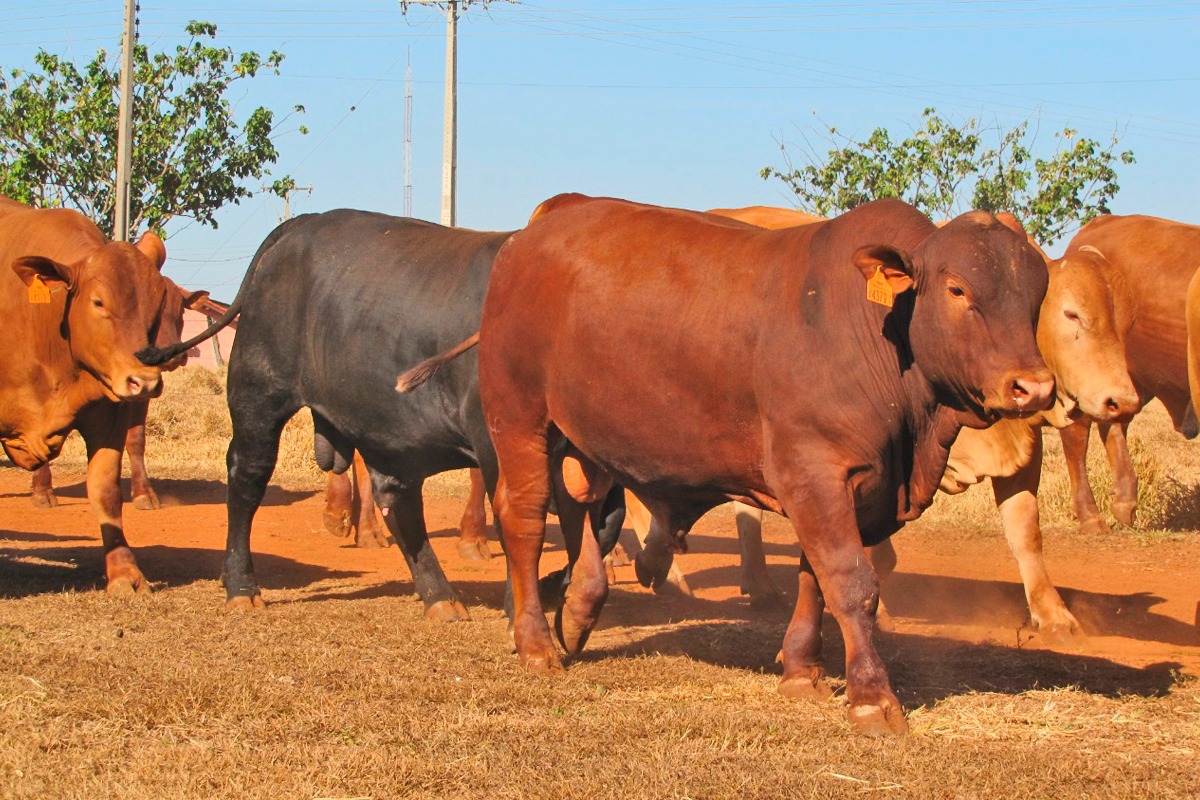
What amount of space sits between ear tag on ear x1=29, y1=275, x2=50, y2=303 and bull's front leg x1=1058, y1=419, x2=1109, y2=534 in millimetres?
7425

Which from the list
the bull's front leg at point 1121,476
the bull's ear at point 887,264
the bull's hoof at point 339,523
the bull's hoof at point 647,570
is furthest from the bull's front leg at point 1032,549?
the bull's hoof at point 339,523

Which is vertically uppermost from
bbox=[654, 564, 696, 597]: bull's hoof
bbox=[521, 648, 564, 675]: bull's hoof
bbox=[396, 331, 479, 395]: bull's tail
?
bbox=[396, 331, 479, 395]: bull's tail

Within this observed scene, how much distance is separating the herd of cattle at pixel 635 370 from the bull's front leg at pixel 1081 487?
1236mm

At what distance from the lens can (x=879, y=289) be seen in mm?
5273

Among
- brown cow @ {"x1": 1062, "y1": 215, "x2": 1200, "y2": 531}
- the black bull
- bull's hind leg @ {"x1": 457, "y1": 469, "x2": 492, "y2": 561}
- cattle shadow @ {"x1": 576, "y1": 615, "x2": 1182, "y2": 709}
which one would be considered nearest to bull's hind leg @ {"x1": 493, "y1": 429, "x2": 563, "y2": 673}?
cattle shadow @ {"x1": 576, "y1": 615, "x2": 1182, "y2": 709}

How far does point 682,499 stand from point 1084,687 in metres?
1.84

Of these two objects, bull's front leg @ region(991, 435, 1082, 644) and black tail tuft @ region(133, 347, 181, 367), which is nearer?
bull's front leg @ region(991, 435, 1082, 644)

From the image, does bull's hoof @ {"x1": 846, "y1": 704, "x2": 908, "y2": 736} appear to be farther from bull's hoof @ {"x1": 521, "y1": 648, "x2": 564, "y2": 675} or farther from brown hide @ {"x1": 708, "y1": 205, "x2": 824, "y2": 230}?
brown hide @ {"x1": 708, "y1": 205, "x2": 824, "y2": 230}

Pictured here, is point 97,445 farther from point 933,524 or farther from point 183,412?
point 183,412

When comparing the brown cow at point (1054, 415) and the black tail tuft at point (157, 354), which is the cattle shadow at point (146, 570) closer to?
the black tail tuft at point (157, 354)

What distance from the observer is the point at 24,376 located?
859 centimetres

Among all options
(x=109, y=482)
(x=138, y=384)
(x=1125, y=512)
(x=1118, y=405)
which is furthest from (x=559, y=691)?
(x=1125, y=512)

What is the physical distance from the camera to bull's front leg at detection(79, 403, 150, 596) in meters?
8.55

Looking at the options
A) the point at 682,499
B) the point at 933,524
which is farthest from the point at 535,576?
the point at 933,524
